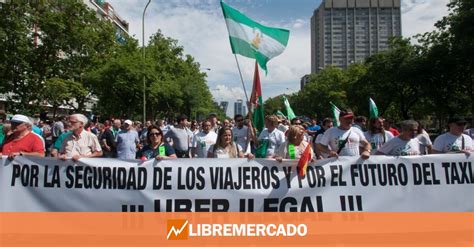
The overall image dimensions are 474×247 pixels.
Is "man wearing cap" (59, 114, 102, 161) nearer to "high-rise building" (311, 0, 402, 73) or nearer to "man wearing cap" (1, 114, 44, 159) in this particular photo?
"man wearing cap" (1, 114, 44, 159)

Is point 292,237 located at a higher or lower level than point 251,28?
lower

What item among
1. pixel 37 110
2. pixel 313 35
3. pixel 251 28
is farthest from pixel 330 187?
pixel 313 35

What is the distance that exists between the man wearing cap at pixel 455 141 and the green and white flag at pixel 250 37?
2615mm

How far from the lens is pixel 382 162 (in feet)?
17.8

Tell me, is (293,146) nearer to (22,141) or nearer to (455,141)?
(455,141)

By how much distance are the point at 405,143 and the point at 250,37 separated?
261 cm

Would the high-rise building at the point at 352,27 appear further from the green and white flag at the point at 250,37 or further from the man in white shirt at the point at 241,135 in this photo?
the green and white flag at the point at 250,37

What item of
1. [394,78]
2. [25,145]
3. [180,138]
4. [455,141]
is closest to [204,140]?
[180,138]

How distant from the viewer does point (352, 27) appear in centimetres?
13650

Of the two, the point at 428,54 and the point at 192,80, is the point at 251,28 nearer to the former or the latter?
the point at 428,54

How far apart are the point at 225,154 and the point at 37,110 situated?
33.8 m

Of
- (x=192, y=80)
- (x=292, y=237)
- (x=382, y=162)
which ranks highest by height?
(x=192, y=80)

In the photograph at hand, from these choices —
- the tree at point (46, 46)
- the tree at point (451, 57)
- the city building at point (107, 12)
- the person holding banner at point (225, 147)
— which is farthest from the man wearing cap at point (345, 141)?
the city building at point (107, 12)

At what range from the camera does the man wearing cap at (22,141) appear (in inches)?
224
